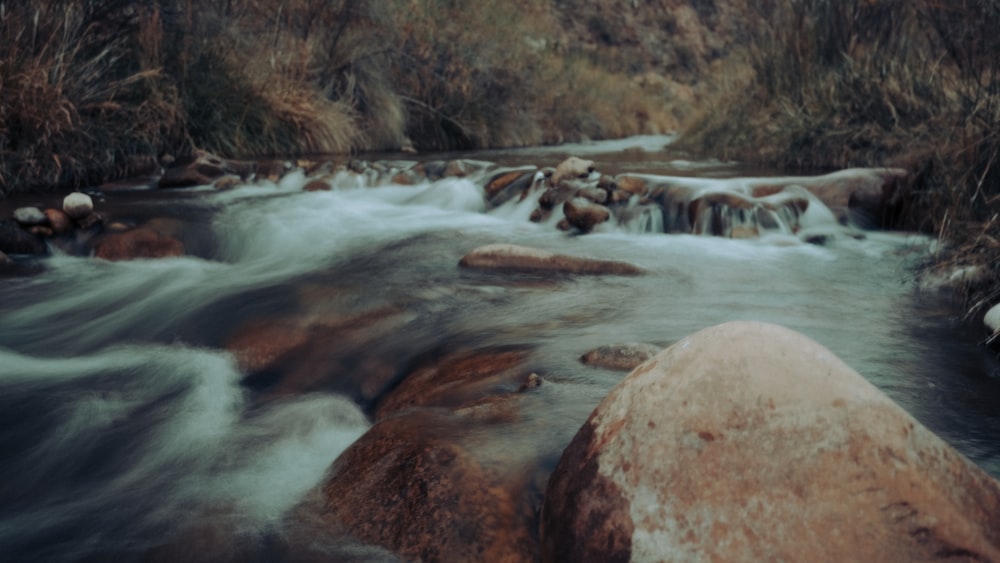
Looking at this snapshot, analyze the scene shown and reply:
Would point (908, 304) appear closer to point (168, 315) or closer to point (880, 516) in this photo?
point (880, 516)

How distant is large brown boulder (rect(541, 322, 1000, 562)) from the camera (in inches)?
50.8

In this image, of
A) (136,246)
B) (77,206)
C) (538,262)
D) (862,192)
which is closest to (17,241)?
(77,206)

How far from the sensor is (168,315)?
11.3ft

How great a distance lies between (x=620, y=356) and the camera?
233cm

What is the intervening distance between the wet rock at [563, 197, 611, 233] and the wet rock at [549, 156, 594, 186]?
630 mm

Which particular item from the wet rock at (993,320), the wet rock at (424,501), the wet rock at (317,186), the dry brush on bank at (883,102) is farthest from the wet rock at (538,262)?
the wet rock at (317,186)

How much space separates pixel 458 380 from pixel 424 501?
2.43 ft

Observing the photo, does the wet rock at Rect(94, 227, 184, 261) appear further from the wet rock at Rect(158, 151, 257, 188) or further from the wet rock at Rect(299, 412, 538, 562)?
the wet rock at Rect(299, 412, 538, 562)

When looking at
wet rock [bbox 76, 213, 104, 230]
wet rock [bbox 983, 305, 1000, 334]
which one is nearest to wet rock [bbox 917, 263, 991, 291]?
wet rock [bbox 983, 305, 1000, 334]

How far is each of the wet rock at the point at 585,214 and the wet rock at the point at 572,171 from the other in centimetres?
63

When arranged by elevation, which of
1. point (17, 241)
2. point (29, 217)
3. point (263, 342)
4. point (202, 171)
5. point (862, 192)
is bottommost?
point (263, 342)

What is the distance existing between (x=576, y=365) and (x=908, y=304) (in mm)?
1664

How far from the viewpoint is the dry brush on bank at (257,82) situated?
5.33m

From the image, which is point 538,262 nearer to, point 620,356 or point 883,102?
point 620,356
